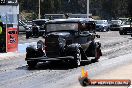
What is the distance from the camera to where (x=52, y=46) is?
61.5 feet

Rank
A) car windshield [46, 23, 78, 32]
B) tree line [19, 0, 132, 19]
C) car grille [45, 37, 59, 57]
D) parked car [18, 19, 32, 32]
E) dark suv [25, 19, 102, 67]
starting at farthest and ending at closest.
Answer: tree line [19, 0, 132, 19] < parked car [18, 19, 32, 32] < car windshield [46, 23, 78, 32] < car grille [45, 37, 59, 57] < dark suv [25, 19, 102, 67]

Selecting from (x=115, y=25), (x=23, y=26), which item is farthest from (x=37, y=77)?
(x=115, y=25)

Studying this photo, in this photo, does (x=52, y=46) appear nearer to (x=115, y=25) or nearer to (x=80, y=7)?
(x=115, y=25)

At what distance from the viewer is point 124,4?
11244 cm

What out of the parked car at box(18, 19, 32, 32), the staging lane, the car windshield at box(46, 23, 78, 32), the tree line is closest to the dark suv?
the car windshield at box(46, 23, 78, 32)

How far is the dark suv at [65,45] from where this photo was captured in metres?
18.5

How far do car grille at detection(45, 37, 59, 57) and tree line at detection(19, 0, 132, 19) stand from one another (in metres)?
73.1

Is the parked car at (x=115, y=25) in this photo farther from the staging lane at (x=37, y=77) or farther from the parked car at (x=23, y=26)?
the staging lane at (x=37, y=77)

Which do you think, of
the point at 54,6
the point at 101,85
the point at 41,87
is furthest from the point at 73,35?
the point at 54,6

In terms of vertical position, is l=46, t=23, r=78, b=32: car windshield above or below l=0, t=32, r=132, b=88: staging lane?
above

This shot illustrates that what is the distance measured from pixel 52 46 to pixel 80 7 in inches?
4042

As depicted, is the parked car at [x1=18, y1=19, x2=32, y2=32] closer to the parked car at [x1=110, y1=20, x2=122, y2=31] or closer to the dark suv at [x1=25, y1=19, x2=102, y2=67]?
the parked car at [x1=110, y1=20, x2=122, y2=31]

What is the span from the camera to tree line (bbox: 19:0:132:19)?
9479 centimetres

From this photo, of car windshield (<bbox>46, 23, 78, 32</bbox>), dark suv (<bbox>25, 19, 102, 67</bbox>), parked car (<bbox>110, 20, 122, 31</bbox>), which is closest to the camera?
dark suv (<bbox>25, 19, 102, 67</bbox>)
